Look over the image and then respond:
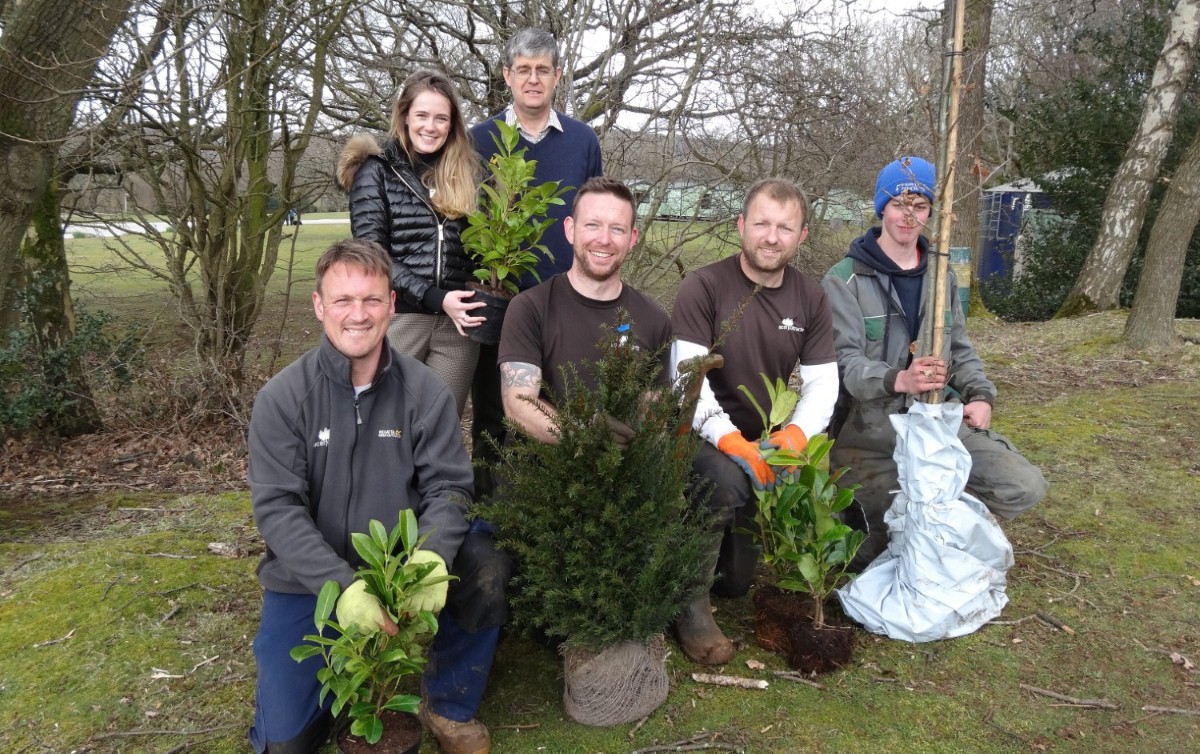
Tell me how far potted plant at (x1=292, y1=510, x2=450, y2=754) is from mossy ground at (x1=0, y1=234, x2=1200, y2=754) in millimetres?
341

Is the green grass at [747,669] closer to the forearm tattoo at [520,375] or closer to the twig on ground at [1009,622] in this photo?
the twig on ground at [1009,622]

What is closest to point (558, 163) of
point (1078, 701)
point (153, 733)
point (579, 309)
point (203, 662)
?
point (579, 309)

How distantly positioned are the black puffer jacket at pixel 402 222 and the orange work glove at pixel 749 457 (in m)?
1.20

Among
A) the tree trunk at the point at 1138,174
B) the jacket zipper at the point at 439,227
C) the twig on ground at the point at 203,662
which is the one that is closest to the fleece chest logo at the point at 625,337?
the jacket zipper at the point at 439,227

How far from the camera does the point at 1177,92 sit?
26.9 ft

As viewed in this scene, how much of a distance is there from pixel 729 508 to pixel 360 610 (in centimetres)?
133

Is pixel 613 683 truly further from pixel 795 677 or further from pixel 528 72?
pixel 528 72

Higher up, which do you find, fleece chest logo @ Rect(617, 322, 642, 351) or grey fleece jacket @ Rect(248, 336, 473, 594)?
fleece chest logo @ Rect(617, 322, 642, 351)

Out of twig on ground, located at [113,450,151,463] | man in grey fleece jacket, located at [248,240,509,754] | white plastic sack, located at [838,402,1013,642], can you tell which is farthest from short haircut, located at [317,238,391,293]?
twig on ground, located at [113,450,151,463]

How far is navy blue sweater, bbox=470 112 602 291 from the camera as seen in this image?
3479mm

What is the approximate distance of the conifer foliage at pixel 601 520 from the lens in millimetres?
2359

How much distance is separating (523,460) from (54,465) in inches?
213

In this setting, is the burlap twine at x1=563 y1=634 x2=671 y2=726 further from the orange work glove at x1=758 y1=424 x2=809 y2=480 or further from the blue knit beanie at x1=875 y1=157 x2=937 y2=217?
the blue knit beanie at x1=875 y1=157 x2=937 y2=217

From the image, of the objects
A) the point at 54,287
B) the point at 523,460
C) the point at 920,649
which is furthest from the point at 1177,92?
the point at 54,287
